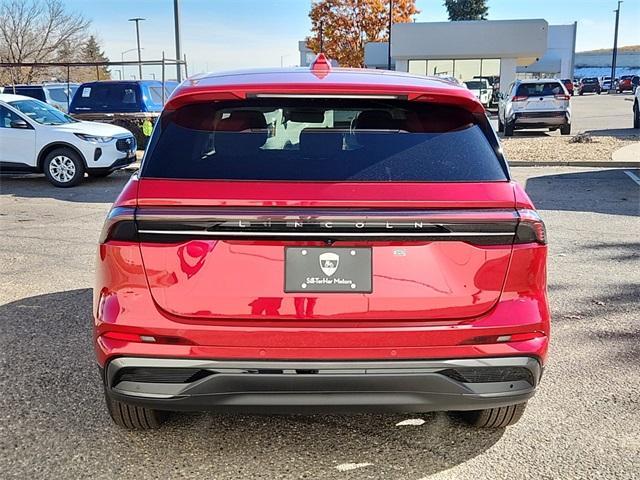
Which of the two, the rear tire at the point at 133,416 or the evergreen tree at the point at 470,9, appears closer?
the rear tire at the point at 133,416

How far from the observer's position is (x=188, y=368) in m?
2.65

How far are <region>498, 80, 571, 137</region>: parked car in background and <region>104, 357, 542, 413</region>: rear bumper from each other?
733 inches

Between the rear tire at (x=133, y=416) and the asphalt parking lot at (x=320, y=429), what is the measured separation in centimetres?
7

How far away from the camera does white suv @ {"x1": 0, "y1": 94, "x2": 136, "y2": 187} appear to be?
1216cm

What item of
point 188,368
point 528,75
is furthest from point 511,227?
point 528,75

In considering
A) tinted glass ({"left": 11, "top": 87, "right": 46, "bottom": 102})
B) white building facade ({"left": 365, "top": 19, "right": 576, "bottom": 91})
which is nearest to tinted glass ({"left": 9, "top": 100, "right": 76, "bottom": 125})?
tinted glass ({"left": 11, "top": 87, "right": 46, "bottom": 102})

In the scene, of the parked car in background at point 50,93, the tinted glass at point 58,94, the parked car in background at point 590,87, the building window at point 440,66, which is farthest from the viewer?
the parked car in background at point 590,87

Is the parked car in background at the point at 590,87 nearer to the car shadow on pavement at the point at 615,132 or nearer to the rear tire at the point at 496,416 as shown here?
the car shadow on pavement at the point at 615,132

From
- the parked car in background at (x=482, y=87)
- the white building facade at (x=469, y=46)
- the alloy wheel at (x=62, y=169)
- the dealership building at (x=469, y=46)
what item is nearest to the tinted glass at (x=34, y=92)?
A: the alloy wheel at (x=62, y=169)

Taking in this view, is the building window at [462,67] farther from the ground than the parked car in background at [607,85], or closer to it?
farther from the ground

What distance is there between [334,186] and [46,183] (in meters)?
11.6

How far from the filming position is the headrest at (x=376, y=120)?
9.57 ft

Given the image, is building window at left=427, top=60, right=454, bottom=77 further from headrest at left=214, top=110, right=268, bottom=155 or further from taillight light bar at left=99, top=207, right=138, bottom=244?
taillight light bar at left=99, top=207, right=138, bottom=244

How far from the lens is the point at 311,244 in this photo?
8.53 feet
